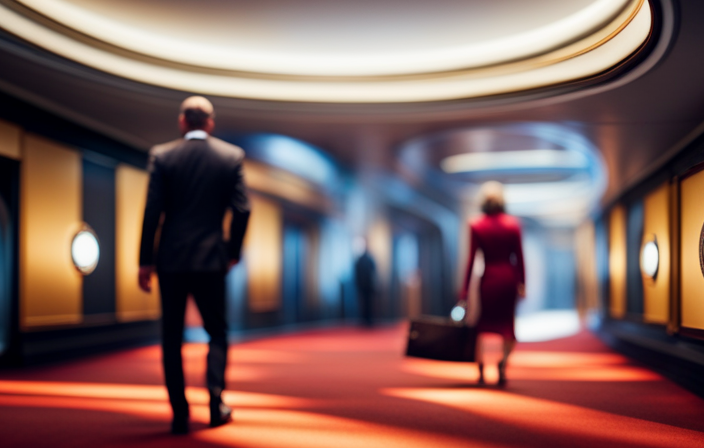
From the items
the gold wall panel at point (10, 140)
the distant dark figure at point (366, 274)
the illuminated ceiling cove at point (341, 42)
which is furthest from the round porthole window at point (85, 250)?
the distant dark figure at point (366, 274)

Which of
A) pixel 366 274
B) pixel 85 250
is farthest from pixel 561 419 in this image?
pixel 366 274

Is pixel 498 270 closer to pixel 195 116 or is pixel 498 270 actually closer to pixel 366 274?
pixel 195 116

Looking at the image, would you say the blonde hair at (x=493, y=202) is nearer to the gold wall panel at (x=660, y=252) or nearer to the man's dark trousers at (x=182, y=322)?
the man's dark trousers at (x=182, y=322)

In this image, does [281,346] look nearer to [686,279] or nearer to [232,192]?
[686,279]

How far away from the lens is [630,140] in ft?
28.1

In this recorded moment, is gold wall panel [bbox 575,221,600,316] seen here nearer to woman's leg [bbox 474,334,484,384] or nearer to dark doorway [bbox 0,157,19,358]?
woman's leg [bbox 474,334,484,384]

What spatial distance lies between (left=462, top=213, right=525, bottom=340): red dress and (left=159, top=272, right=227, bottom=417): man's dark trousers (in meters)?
2.56

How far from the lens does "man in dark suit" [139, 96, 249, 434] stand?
3.60 metres

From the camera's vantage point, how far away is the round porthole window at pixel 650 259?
9008 mm

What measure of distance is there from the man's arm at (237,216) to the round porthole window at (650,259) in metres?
6.91

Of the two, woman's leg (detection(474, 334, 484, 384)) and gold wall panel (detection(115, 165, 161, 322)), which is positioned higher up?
gold wall panel (detection(115, 165, 161, 322))

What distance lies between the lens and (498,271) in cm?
564

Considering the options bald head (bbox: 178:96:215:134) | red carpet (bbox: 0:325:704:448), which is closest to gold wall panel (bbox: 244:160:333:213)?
red carpet (bbox: 0:325:704:448)

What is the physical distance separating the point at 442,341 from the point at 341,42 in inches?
135
